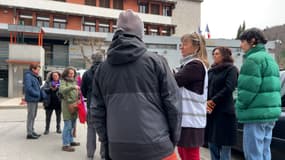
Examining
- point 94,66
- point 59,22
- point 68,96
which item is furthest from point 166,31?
point 94,66

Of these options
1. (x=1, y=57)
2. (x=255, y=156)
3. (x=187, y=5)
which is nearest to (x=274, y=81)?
(x=255, y=156)

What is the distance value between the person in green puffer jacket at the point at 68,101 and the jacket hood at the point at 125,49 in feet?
13.6

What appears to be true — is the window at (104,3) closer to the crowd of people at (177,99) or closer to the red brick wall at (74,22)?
the red brick wall at (74,22)

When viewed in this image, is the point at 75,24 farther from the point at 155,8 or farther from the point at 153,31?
the point at 155,8

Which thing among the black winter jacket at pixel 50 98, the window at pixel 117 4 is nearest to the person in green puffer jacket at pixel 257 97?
the black winter jacket at pixel 50 98

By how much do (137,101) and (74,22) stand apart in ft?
122

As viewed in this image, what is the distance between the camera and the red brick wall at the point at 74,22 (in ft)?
123

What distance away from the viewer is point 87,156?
5512 mm

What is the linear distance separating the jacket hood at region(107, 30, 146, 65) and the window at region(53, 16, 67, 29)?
3629 cm

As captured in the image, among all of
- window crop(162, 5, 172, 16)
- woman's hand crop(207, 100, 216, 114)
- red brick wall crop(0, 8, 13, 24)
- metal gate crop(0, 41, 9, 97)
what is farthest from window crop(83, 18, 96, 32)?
woman's hand crop(207, 100, 216, 114)

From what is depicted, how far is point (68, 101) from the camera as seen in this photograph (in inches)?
248

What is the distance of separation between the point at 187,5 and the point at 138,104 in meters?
53.1

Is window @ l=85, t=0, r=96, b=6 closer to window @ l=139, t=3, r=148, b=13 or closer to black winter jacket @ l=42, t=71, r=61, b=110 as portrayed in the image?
window @ l=139, t=3, r=148, b=13

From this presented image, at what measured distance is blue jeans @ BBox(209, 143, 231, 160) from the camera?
13.7 ft
